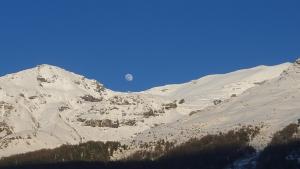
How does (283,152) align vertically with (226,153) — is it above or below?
below

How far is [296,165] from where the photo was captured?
148 m

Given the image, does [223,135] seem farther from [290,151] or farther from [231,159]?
[290,151]

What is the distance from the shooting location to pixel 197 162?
173500mm

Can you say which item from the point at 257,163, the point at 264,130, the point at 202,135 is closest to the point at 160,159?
the point at 202,135

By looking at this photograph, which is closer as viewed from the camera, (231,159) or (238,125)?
(231,159)

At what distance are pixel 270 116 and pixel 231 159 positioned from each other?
3000cm

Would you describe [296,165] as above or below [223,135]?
below

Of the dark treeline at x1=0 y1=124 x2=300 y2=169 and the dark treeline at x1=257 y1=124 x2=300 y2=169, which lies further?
the dark treeline at x1=0 y1=124 x2=300 y2=169

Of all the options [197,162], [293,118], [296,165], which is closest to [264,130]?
[293,118]

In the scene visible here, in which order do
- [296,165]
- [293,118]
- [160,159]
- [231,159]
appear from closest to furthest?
[296,165] → [231,159] → [293,118] → [160,159]

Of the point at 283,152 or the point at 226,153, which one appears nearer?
the point at 283,152

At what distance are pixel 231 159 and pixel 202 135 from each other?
106ft

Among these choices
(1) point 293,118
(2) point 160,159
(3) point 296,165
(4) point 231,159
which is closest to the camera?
(3) point 296,165

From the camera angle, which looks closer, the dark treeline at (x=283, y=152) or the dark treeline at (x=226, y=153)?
the dark treeline at (x=283, y=152)
